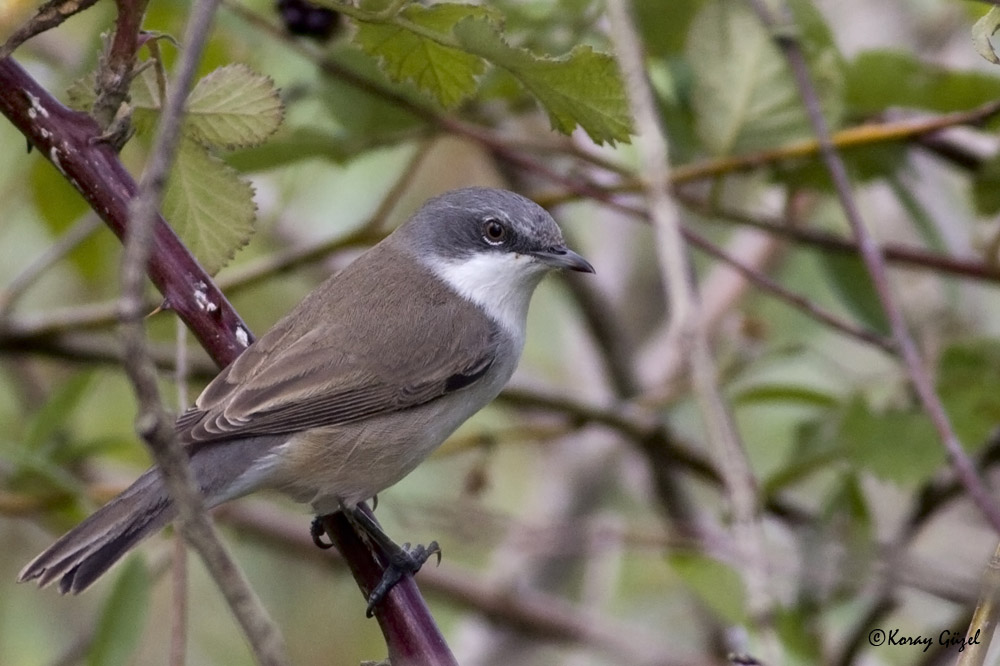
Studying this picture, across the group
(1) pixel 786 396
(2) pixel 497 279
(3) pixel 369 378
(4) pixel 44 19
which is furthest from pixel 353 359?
(1) pixel 786 396

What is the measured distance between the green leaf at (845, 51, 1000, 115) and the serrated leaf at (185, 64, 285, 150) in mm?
2078

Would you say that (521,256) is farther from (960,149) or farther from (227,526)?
(227,526)

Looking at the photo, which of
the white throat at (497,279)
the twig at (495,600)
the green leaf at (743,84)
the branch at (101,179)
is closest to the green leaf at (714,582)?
the twig at (495,600)

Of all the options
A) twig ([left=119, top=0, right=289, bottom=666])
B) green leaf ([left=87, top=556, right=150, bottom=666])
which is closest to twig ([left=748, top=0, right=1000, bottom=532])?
twig ([left=119, top=0, right=289, bottom=666])

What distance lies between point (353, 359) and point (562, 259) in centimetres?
71

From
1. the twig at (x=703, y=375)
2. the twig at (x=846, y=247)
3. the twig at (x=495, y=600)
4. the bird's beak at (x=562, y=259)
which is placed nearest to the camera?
the twig at (x=703, y=375)

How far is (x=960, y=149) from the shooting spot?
3.93 m

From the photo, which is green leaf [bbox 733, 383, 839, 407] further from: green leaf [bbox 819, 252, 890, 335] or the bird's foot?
the bird's foot

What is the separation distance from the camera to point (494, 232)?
3467 millimetres

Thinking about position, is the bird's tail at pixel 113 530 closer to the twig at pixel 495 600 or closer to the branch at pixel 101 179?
the branch at pixel 101 179

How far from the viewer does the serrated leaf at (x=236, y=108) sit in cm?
206

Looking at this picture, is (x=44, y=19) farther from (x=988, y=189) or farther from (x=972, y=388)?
(x=988, y=189)

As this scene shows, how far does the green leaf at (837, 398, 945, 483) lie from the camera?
10.3 ft

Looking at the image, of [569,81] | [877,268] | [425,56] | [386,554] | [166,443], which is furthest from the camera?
[877,268]
